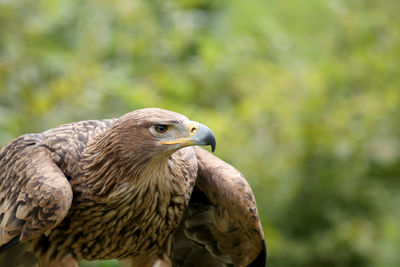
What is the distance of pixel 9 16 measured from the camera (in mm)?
7332

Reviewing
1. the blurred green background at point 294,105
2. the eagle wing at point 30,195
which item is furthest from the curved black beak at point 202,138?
the blurred green background at point 294,105

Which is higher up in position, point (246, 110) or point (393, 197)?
point (246, 110)

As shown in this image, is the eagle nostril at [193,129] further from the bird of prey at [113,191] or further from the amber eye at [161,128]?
the amber eye at [161,128]

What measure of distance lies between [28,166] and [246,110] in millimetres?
4005

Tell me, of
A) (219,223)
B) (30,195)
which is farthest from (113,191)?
(219,223)

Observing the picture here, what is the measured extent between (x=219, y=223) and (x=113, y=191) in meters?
0.99

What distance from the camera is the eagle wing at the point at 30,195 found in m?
4.11

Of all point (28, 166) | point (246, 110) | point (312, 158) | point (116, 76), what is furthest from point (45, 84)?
point (28, 166)

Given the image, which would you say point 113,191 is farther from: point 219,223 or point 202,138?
point 219,223

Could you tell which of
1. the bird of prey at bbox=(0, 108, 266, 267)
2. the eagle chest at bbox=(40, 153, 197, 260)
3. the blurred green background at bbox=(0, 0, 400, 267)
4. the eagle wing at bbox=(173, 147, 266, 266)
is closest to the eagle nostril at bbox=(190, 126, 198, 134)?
the bird of prey at bbox=(0, 108, 266, 267)

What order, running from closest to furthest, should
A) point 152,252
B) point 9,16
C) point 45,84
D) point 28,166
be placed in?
point 28,166 < point 152,252 < point 9,16 < point 45,84

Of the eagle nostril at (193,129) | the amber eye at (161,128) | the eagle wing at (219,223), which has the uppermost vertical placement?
the eagle nostril at (193,129)

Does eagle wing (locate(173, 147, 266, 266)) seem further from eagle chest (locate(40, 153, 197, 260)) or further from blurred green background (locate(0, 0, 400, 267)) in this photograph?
blurred green background (locate(0, 0, 400, 267))

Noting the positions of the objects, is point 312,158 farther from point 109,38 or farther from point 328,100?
point 109,38
